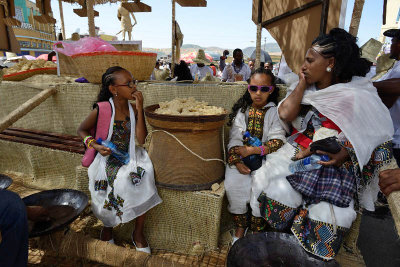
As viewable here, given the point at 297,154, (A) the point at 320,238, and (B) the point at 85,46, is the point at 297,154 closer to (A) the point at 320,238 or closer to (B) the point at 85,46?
(A) the point at 320,238

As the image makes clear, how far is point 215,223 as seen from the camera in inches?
83.1

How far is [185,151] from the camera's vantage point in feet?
6.72

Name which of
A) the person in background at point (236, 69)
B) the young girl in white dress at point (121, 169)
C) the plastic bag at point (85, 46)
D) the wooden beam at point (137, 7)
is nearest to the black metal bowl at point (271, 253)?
the young girl in white dress at point (121, 169)

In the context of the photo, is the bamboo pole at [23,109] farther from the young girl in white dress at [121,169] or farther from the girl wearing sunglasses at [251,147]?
the girl wearing sunglasses at [251,147]

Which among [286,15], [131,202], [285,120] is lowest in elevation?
[131,202]

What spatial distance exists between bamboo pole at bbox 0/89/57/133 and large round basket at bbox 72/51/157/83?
2.27ft

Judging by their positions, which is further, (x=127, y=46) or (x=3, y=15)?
(x=3, y=15)

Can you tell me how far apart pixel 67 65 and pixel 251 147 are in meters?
3.18

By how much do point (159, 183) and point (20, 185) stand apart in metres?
2.55

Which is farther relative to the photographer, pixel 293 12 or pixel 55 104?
pixel 55 104

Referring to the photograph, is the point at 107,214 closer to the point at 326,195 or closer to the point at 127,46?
the point at 326,195

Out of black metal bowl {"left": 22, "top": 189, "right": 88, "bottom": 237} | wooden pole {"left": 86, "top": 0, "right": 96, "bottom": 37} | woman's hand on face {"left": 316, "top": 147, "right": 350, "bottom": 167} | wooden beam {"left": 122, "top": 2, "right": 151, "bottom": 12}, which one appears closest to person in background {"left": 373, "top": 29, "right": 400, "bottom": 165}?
woman's hand on face {"left": 316, "top": 147, "right": 350, "bottom": 167}

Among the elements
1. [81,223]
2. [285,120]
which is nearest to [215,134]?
[285,120]

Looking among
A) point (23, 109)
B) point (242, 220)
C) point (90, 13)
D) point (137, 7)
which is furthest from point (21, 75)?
point (137, 7)
